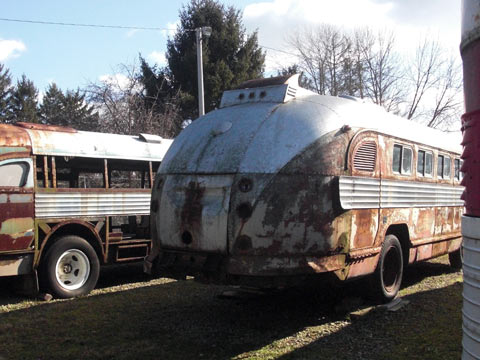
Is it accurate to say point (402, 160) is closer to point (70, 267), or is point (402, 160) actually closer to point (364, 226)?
point (364, 226)

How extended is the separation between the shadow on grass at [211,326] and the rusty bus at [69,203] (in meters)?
0.76

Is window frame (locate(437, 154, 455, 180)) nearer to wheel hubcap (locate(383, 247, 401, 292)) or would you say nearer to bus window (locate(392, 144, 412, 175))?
bus window (locate(392, 144, 412, 175))

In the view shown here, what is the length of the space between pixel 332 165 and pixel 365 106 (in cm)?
150

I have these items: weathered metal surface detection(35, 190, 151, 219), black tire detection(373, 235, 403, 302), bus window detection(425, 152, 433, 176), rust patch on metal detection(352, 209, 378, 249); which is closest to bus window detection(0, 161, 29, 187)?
weathered metal surface detection(35, 190, 151, 219)

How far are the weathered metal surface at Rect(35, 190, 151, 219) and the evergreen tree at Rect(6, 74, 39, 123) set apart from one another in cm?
3258

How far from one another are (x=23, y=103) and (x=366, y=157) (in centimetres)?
4164

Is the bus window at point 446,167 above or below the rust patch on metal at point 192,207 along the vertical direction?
above

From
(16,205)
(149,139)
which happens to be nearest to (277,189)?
(16,205)

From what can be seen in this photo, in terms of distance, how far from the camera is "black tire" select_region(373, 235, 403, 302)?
21.6 feet

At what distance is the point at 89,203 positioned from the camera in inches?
344

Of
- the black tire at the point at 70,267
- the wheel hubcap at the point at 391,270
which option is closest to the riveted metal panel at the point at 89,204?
the black tire at the point at 70,267

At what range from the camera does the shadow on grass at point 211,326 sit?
521cm

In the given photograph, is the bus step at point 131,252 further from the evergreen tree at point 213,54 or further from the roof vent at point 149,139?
the evergreen tree at point 213,54

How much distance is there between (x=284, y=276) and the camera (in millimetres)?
5207
